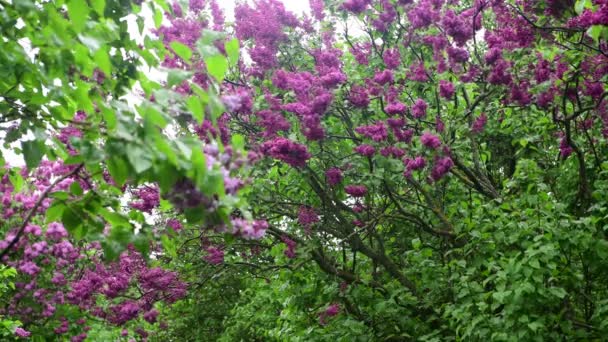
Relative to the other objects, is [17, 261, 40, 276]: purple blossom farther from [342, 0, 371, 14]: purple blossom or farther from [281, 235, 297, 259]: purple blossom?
[342, 0, 371, 14]: purple blossom

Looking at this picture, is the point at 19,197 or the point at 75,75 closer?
the point at 75,75

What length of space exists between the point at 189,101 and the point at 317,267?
5278 mm

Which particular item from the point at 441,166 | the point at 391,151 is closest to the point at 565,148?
the point at 441,166

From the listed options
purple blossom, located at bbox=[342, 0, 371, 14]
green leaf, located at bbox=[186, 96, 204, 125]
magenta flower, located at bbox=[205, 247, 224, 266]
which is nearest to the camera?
green leaf, located at bbox=[186, 96, 204, 125]

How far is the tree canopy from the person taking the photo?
2711 mm

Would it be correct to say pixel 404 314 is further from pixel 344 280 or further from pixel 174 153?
pixel 174 153

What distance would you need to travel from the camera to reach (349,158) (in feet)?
20.4

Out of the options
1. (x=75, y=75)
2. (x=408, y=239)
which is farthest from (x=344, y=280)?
(x=75, y=75)

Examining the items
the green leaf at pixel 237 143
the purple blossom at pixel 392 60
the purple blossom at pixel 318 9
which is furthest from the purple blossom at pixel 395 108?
the green leaf at pixel 237 143

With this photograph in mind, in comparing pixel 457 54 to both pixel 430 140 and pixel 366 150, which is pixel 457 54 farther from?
pixel 366 150

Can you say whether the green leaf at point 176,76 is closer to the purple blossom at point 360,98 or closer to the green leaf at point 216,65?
the green leaf at point 216,65

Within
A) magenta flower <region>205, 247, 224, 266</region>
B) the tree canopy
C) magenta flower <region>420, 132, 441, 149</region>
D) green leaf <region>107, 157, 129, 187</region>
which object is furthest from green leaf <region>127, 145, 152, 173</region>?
magenta flower <region>205, 247, 224, 266</region>

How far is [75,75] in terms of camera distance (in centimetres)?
283

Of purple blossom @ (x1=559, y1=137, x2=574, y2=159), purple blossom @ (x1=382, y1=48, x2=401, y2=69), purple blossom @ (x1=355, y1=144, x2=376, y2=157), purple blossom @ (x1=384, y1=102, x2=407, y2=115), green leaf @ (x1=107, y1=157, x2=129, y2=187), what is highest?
purple blossom @ (x1=382, y1=48, x2=401, y2=69)
